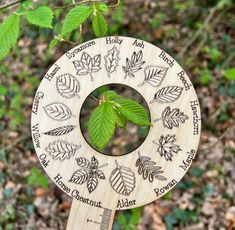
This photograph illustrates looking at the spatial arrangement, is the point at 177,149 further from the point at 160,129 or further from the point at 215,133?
the point at 215,133

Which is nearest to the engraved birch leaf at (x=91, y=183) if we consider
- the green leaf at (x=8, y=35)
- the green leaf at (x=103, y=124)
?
the green leaf at (x=103, y=124)

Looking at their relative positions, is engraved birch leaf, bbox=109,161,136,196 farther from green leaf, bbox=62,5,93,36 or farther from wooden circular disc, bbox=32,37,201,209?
green leaf, bbox=62,5,93,36

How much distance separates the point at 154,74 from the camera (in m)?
1.10

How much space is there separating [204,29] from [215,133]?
2.76 ft

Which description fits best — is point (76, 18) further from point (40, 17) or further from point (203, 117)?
point (203, 117)

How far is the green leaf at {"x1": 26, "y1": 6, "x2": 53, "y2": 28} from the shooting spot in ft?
3.66

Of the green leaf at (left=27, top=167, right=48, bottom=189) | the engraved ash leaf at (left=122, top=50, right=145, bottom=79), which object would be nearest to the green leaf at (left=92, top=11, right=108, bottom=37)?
the engraved ash leaf at (left=122, top=50, right=145, bottom=79)

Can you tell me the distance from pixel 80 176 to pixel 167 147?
0.25 m

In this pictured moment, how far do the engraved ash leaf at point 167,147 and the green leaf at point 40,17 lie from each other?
17.2 inches

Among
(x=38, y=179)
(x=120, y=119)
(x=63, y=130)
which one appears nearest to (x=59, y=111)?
(x=63, y=130)

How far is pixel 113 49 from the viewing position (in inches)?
44.0

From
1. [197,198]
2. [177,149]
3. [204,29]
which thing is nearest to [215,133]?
[197,198]

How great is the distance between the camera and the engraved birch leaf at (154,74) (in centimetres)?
110

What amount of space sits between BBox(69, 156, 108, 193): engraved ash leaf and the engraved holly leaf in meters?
0.22
